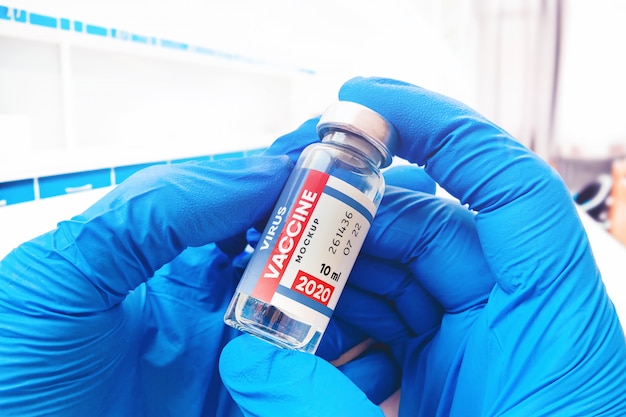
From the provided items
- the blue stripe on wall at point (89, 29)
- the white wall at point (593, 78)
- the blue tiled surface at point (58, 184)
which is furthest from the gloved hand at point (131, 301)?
the white wall at point (593, 78)

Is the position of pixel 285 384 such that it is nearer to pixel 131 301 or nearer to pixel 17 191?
pixel 131 301

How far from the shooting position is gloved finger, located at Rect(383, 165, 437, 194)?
715 millimetres

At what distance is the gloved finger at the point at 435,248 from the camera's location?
575mm

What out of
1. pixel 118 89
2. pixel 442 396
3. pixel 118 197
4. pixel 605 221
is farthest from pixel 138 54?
pixel 605 221

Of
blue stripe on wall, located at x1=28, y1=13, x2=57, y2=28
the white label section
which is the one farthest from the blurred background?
the white label section

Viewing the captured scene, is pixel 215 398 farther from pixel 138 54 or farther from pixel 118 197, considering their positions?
pixel 138 54

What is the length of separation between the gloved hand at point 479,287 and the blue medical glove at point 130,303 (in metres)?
0.10

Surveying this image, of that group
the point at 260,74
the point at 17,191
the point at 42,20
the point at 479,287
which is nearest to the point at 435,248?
the point at 479,287

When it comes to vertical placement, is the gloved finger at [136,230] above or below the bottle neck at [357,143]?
below

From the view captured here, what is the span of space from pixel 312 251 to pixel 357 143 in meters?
0.14

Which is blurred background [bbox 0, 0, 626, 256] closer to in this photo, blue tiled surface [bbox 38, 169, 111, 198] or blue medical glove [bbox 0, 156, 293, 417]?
blue tiled surface [bbox 38, 169, 111, 198]

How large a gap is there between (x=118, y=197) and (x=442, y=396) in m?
0.46

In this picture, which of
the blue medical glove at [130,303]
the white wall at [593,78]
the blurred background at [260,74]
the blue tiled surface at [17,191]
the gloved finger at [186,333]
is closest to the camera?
the blue medical glove at [130,303]

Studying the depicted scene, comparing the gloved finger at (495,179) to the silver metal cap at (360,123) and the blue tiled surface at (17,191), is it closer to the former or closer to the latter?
the silver metal cap at (360,123)
